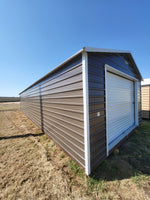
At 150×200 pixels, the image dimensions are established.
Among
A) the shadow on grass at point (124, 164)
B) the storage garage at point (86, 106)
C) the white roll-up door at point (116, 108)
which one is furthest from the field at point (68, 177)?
the white roll-up door at point (116, 108)

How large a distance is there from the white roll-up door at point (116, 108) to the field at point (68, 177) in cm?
48

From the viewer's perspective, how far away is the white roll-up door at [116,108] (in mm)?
2424

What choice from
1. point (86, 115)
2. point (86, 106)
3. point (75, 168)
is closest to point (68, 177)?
point (75, 168)

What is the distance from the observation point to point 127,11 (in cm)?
330

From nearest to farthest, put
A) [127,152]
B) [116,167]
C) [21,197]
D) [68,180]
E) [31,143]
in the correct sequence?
[21,197] < [68,180] < [116,167] < [127,152] < [31,143]

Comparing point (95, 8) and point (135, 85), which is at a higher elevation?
point (95, 8)

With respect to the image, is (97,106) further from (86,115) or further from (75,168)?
(75,168)

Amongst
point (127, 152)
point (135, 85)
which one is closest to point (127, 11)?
point (135, 85)

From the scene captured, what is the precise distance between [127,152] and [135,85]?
3.56 m

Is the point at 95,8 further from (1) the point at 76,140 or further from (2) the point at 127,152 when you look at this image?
(2) the point at 127,152

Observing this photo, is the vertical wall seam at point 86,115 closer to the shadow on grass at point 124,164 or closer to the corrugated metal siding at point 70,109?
the corrugated metal siding at point 70,109

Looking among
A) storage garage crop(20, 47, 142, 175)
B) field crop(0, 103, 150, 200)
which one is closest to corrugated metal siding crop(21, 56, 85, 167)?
storage garage crop(20, 47, 142, 175)

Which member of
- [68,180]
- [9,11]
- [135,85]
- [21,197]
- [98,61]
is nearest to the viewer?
[21,197]

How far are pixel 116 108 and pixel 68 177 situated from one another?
8.09 ft
